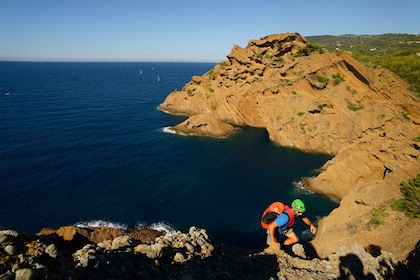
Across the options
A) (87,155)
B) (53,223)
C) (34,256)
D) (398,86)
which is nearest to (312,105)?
(398,86)

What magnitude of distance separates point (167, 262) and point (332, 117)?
60.8 metres

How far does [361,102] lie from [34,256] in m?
66.5

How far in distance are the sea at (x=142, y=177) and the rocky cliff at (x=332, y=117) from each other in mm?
4943

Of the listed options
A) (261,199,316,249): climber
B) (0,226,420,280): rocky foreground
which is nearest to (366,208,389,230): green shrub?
(0,226,420,280): rocky foreground

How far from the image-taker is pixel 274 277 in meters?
14.8

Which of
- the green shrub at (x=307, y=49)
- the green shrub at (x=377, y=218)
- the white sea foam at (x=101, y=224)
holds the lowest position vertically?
the white sea foam at (x=101, y=224)

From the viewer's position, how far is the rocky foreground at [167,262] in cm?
849

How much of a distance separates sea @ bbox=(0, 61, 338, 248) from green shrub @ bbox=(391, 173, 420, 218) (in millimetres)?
12078

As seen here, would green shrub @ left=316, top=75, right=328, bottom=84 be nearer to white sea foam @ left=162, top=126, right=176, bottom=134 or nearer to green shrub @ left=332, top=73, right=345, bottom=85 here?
green shrub @ left=332, top=73, right=345, bottom=85

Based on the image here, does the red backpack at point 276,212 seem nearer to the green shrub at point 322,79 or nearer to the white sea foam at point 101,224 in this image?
the white sea foam at point 101,224

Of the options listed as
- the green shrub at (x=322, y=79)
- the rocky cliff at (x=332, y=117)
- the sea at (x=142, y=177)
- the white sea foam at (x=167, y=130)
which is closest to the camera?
the rocky cliff at (x=332, y=117)

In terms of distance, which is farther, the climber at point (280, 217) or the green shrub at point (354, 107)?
the green shrub at point (354, 107)

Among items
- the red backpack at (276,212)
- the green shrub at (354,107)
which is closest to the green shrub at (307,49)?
the green shrub at (354,107)

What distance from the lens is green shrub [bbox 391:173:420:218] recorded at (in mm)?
26400
